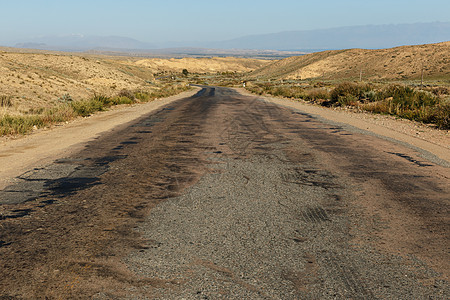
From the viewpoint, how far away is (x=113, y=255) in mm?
3893

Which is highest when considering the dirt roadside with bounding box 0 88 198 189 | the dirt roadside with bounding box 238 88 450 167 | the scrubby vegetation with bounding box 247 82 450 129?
the scrubby vegetation with bounding box 247 82 450 129

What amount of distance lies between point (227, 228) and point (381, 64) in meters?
88.5

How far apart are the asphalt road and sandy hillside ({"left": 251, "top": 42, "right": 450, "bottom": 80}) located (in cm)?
6543

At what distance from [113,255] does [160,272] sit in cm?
64

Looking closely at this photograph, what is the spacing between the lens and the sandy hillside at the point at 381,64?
235 ft

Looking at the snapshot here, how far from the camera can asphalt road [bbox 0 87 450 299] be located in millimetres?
3375

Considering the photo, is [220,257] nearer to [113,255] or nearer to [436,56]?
[113,255]

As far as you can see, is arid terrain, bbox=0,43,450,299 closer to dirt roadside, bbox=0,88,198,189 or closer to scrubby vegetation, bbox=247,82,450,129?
dirt roadside, bbox=0,88,198,189

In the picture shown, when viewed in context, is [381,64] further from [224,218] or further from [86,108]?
[224,218]

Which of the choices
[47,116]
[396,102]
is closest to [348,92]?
[396,102]

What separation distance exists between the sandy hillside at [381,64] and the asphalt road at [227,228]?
215ft

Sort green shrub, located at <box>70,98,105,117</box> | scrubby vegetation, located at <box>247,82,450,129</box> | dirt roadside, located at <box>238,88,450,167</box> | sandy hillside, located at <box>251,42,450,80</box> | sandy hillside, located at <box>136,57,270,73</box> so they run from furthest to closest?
sandy hillside, located at <box>136,57,270,73</box>, sandy hillside, located at <box>251,42,450,80</box>, green shrub, located at <box>70,98,105,117</box>, scrubby vegetation, located at <box>247,82,450,129</box>, dirt roadside, located at <box>238,88,450,167</box>

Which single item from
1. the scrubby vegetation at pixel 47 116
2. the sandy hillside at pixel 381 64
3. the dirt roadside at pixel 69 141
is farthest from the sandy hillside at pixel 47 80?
the sandy hillside at pixel 381 64

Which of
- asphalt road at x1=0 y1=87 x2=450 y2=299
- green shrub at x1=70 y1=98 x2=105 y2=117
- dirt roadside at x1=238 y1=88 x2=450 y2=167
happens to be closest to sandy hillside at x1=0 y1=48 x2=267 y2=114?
green shrub at x1=70 y1=98 x2=105 y2=117
